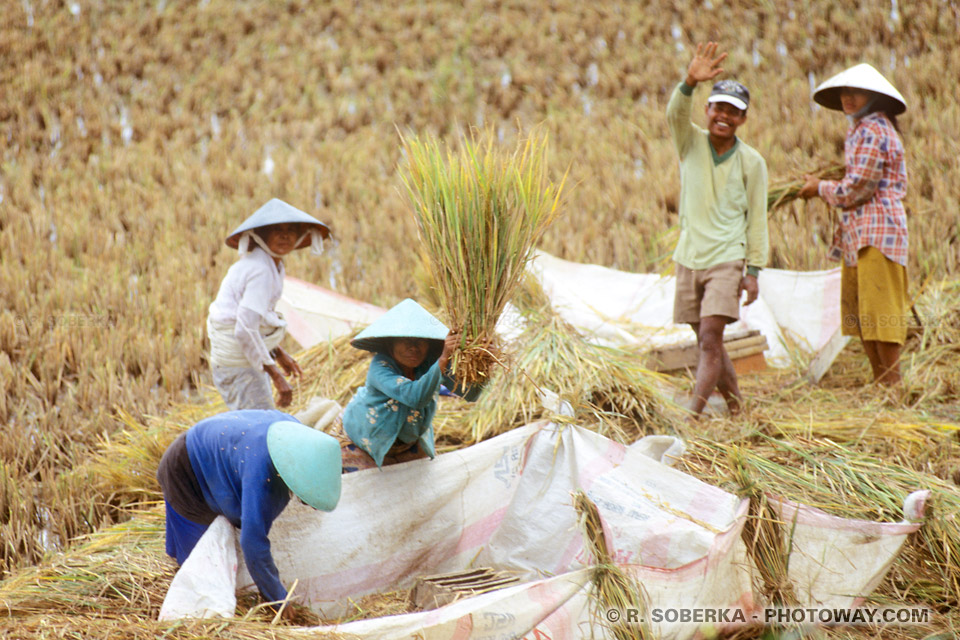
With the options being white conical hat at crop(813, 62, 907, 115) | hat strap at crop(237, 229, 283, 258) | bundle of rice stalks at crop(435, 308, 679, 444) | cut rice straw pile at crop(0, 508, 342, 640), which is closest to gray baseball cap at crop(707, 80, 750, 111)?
white conical hat at crop(813, 62, 907, 115)

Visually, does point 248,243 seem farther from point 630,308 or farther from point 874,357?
point 874,357

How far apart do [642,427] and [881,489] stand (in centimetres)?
85

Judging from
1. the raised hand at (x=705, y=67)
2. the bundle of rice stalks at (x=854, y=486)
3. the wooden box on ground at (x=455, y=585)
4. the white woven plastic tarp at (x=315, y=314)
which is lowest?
the wooden box on ground at (x=455, y=585)

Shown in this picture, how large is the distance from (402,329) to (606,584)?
885 mm

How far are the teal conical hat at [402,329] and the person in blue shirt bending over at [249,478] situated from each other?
→ 0.30 metres

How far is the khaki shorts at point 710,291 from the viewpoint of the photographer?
333 cm

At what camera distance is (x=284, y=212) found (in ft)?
9.45

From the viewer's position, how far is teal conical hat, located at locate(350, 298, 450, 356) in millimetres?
2361

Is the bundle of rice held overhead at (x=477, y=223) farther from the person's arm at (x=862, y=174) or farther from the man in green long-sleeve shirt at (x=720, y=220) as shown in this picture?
the person's arm at (x=862, y=174)

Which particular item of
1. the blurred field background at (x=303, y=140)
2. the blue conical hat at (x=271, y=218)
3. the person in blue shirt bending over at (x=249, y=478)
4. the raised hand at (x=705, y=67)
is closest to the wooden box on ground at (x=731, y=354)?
the blurred field background at (x=303, y=140)

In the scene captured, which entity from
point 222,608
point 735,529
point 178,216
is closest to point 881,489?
point 735,529

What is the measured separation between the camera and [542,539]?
257 cm

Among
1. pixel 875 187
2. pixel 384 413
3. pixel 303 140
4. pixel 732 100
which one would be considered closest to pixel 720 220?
pixel 732 100

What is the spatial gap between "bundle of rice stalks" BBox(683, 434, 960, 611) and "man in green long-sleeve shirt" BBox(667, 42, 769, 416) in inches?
18.3
